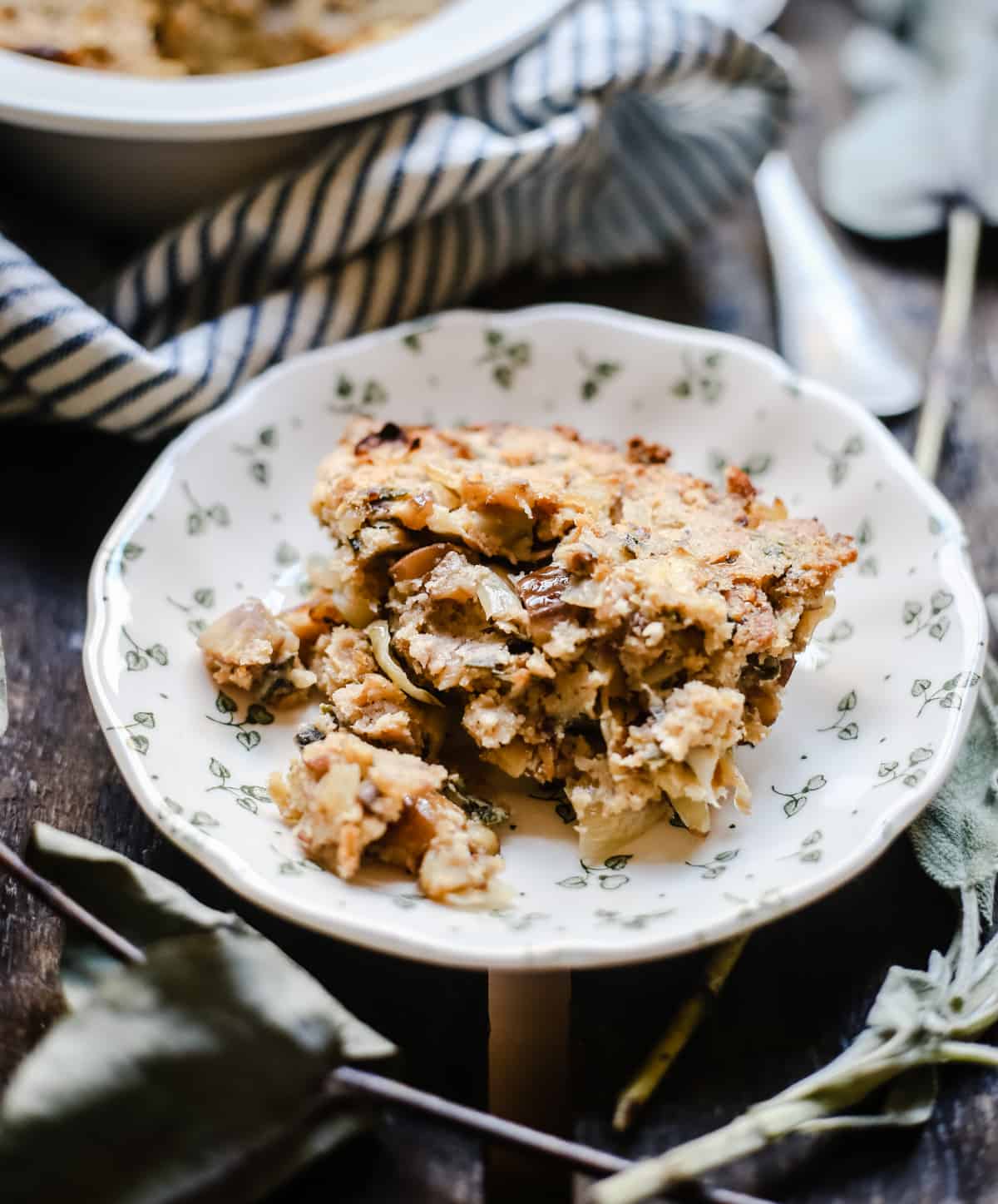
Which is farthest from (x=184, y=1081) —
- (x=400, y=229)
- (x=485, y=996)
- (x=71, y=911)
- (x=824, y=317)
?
(x=824, y=317)

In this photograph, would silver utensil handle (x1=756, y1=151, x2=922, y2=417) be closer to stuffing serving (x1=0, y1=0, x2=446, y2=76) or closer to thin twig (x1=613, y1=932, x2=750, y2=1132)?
stuffing serving (x1=0, y1=0, x2=446, y2=76)

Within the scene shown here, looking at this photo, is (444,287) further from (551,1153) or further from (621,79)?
(551,1153)

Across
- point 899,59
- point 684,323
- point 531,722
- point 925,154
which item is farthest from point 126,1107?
point 899,59

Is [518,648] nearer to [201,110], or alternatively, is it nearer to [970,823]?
[970,823]

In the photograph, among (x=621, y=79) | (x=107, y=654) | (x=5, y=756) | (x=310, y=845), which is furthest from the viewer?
Result: (x=621, y=79)

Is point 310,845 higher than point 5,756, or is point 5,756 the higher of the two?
point 310,845

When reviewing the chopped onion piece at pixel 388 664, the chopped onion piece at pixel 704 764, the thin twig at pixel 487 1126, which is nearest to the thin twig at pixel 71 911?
the thin twig at pixel 487 1126

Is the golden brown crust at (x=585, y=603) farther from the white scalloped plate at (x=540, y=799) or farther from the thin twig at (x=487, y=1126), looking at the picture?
the thin twig at (x=487, y=1126)
